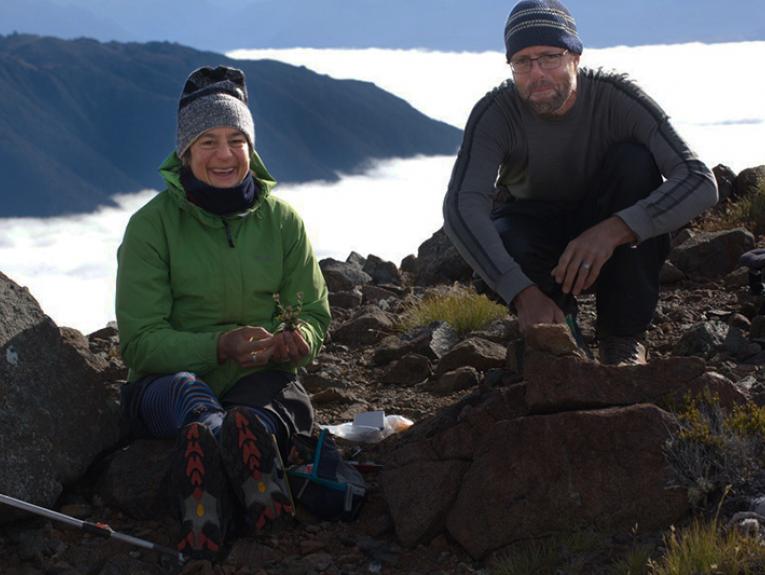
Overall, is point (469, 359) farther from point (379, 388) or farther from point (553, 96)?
point (553, 96)

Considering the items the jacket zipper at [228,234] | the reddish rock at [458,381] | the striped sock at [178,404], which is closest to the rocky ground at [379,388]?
the reddish rock at [458,381]

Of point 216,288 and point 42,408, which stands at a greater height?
point 216,288

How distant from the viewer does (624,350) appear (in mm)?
5227

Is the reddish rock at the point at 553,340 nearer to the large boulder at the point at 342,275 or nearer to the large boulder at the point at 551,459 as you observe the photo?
the large boulder at the point at 551,459

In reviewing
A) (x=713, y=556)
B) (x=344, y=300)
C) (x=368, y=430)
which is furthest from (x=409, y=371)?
(x=713, y=556)

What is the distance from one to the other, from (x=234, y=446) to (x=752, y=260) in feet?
13.8

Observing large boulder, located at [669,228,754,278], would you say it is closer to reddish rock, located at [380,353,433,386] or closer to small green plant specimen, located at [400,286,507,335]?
small green plant specimen, located at [400,286,507,335]

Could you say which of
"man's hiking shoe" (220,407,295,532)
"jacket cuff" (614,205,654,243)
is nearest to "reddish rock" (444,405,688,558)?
"man's hiking shoe" (220,407,295,532)

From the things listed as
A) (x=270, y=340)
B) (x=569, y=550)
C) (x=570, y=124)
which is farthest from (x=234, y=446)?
(x=570, y=124)

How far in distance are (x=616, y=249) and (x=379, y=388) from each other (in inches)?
77.5

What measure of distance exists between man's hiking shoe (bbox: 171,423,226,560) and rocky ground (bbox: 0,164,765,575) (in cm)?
10

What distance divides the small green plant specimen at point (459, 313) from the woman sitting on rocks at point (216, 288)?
2834 mm

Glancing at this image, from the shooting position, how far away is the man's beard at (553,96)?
504 centimetres

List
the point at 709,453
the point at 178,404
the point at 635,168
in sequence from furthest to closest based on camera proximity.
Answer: the point at 635,168 → the point at 178,404 → the point at 709,453
